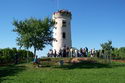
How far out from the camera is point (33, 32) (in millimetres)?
37219

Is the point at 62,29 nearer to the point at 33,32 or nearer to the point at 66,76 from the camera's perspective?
the point at 33,32

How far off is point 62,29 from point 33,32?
16844 millimetres

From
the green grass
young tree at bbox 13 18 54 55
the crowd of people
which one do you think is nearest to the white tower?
the crowd of people

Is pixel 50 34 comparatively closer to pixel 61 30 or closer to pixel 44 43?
pixel 44 43

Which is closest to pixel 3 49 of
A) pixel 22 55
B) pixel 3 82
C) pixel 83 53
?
pixel 22 55

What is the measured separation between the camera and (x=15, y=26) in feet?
125

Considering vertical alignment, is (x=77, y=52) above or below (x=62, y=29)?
below

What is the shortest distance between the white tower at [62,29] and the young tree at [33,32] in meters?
15.1

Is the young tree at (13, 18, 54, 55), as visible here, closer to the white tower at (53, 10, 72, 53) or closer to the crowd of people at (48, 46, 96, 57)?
the crowd of people at (48, 46, 96, 57)

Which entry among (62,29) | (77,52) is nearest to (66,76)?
(77,52)

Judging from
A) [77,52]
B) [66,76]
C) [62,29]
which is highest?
[62,29]

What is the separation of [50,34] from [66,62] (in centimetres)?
463

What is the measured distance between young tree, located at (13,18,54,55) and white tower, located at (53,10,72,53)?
1513cm

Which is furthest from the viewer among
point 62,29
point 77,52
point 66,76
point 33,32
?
point 62,29
